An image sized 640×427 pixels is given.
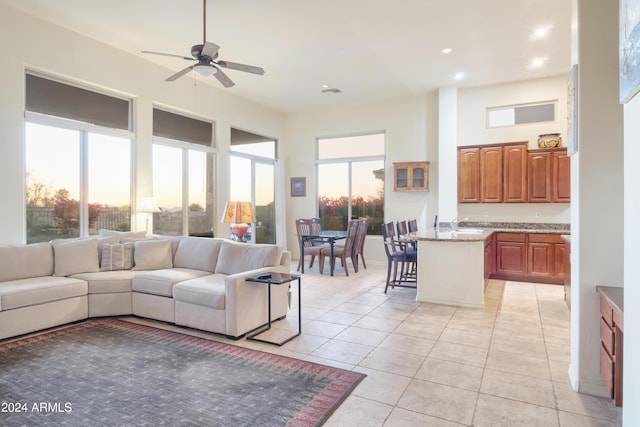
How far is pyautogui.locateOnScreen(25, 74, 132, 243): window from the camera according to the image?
4676 millimetres

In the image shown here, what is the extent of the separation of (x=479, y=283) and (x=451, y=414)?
2634mm

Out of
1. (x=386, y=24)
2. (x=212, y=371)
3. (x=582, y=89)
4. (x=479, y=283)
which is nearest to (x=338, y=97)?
(x=386, y=24)

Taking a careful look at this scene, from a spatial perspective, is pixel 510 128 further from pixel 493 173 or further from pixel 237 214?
pixel 237 214

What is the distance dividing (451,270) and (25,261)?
4.92 metres

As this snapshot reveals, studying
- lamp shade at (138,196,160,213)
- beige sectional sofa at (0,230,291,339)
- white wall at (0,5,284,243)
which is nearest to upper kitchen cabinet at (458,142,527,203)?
beige sectional sofa at (0,230,291,339)

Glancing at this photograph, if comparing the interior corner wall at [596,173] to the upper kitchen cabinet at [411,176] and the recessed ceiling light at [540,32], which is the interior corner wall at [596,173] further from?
the upper kitchen cabinet at [411,176]

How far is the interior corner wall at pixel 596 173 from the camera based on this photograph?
2355 mm

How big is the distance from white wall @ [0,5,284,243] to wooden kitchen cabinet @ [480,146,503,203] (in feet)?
16.0

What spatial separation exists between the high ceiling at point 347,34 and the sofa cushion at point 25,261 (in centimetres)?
Result: 277

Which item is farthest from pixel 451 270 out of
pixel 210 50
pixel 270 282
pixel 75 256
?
pixel 75 256

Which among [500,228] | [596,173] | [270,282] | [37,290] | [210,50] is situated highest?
[210,50]

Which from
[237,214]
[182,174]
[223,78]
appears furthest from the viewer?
[182,174]

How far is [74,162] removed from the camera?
510cm

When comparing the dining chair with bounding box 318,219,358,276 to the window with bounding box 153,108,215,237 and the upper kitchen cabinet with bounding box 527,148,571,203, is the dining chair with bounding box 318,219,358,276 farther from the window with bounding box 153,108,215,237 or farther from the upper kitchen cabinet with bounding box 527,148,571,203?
the upper kitchen cabinet with bounding box 527,148,571,203
